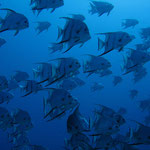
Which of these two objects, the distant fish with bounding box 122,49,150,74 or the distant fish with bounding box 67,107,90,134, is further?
the distant fish with bounding box 122,49,150,74

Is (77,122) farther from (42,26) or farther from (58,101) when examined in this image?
(42,26)

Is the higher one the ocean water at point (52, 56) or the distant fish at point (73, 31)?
the distant fish at point (73, 31)

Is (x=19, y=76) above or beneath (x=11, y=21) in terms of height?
beneath

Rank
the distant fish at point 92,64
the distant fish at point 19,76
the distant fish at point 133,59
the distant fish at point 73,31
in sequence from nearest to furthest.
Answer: the distant fish at point 73,31, the distant fish at point 133,59, the distant fish at point 92,64, the distant fish at point 19,76

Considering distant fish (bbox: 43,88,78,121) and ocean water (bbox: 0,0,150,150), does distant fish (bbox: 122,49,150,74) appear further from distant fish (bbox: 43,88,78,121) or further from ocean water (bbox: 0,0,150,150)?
ocean water (bbox: 0,0,150,150)

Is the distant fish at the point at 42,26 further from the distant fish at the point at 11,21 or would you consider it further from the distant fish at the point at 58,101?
the distant fish at the point at 58,101

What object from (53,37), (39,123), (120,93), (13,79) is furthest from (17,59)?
(13,79)

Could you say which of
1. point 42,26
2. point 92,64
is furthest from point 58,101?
point 42,26

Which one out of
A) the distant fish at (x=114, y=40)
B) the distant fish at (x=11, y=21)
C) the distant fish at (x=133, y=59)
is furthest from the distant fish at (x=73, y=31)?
the distant fish at (x=133, y=59)

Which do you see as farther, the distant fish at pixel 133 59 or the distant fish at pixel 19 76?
the distant fish at pixel 19 76

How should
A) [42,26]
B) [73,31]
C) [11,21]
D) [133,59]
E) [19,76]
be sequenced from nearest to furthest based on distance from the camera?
[73,31]
[11,21]
[133,59]
[19,76]
[42,26]

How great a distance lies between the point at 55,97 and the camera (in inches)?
127

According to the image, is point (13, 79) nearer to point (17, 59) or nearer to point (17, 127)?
point (17, 127)

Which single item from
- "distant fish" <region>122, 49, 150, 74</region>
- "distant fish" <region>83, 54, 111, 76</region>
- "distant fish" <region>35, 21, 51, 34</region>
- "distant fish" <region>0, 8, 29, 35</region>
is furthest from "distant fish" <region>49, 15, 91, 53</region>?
"distant fish" <region>35, 21, 51, 34</region>
